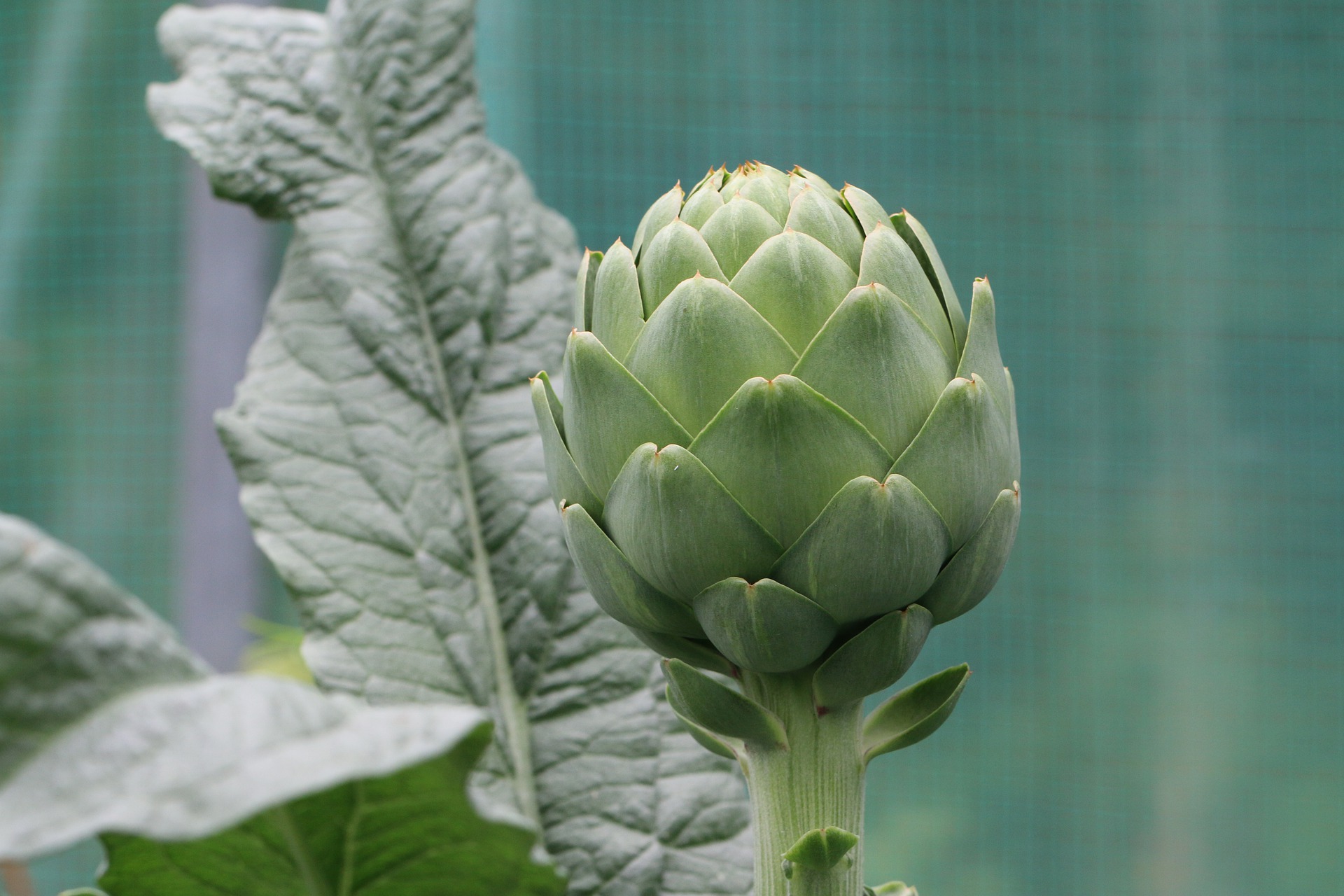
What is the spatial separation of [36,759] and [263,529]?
0.56 ft

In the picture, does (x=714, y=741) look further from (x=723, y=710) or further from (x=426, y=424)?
(x=426, y=424)

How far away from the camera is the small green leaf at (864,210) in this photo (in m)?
0.27

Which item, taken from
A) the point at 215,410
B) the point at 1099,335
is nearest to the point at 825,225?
the point at 215,410

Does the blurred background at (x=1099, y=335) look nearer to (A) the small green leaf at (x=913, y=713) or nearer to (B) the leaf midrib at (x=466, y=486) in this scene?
(B) the leaf midrib at (x=466, y=486)

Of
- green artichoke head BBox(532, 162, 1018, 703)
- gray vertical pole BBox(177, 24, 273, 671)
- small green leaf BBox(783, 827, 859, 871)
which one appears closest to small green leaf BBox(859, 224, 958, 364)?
green artichoke head BBox(532, 162, 1018, 703)

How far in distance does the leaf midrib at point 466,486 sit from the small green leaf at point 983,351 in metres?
0.19

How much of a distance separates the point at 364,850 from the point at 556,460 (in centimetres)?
9

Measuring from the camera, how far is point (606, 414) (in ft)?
0.83

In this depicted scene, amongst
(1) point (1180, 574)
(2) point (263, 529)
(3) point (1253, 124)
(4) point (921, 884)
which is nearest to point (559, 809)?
(2) point (263, 529)

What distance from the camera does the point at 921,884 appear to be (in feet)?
4.25

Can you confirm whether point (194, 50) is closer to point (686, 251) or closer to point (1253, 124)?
point (686, 251)

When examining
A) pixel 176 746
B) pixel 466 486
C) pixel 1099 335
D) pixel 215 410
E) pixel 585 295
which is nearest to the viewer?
pixel 176 746

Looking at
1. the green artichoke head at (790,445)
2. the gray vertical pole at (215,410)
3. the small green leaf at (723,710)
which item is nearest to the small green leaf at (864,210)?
the green artichoke head at (790,445)

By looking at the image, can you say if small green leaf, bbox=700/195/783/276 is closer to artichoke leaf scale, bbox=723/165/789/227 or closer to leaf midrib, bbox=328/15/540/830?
artichoke leaf scale, bbox=723/165/789/227
